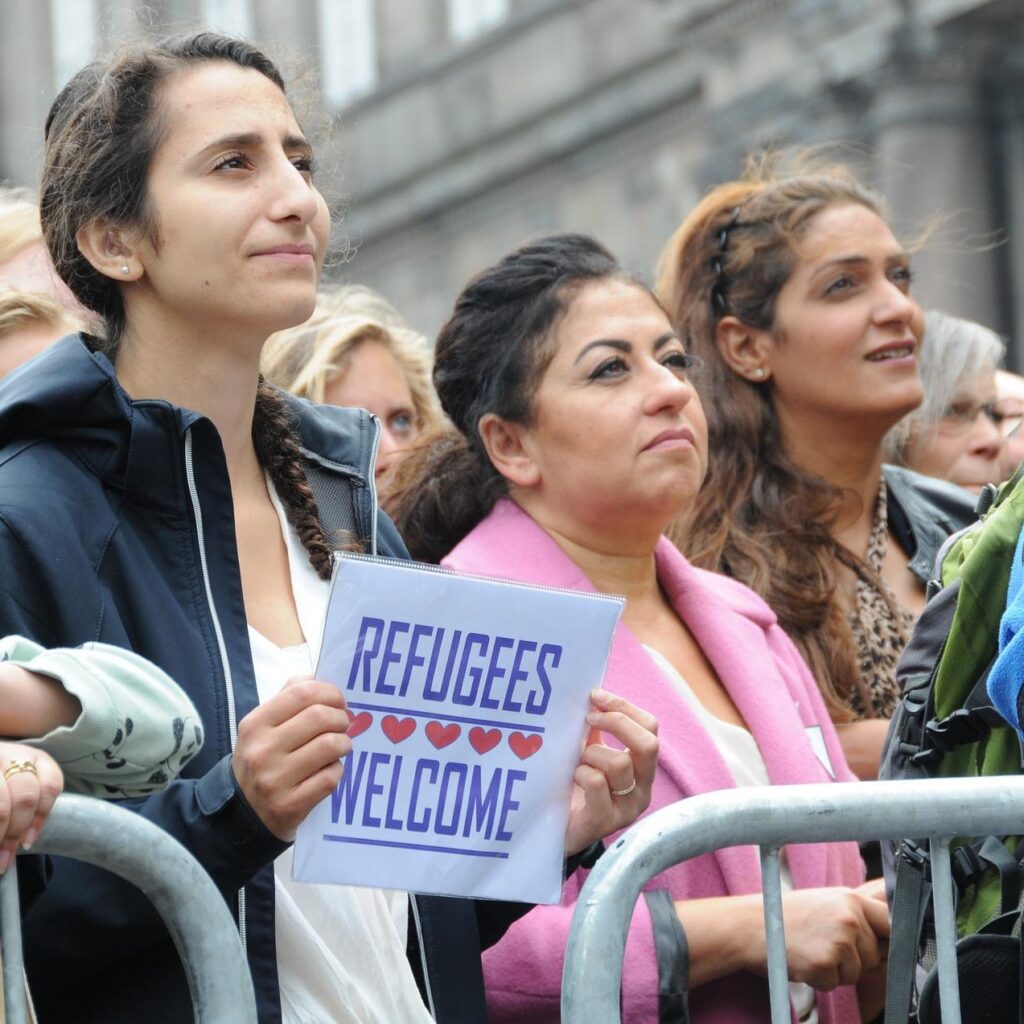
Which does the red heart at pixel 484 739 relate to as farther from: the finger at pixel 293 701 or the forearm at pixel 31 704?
the forearm at pixel 31 704

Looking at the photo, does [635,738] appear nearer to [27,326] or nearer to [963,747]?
[963,747]

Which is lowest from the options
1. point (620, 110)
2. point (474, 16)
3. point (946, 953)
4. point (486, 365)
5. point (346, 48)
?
point (946, 953)

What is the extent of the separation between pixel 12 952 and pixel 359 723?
0.56 metres

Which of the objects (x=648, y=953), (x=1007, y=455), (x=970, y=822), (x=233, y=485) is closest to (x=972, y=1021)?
(x=970, y=822)

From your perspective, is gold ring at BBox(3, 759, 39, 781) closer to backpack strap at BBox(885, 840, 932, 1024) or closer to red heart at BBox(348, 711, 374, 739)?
red heart at BBox(348, 711, 374, 739)

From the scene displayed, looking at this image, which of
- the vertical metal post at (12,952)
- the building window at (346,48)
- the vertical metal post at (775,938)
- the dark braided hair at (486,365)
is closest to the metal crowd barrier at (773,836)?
the vertical metal post at (775,938)

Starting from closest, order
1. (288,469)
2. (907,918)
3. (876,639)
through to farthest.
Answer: (907,918) → (288,469) → (876,639)

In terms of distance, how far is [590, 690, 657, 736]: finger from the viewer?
320 cm

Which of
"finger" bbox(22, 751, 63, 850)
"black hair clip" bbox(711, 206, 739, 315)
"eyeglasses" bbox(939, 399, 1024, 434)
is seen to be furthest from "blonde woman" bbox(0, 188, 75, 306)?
"eyeglasses" bbox(939, 399, 1024, 434)

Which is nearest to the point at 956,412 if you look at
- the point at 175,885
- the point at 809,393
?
the point at 809,393

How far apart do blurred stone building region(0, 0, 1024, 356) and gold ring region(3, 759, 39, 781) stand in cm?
223

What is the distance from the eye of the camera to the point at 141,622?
319cm

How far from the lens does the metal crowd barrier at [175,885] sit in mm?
2749

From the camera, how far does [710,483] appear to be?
16.9 feet
